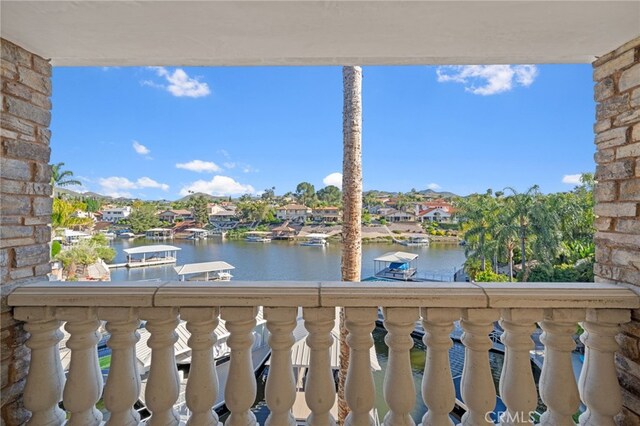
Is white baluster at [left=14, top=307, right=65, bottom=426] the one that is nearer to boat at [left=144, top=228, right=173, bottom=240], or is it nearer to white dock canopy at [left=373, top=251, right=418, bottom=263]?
boat at [left=144, top=228, right=173, bottom=240]

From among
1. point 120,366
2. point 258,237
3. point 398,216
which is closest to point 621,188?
point 120,366

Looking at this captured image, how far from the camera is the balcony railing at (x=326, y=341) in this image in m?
0.92

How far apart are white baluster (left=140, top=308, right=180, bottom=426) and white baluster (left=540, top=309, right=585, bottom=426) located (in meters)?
1.26

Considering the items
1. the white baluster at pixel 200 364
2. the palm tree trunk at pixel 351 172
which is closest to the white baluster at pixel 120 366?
the white baluster at pixel 200 364

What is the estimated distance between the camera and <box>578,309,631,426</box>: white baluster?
3.10 feet

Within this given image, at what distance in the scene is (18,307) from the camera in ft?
3.14

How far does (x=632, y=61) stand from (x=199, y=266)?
290 inches

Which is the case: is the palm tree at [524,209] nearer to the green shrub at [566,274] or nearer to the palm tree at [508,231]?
the palm tree at [508,231]

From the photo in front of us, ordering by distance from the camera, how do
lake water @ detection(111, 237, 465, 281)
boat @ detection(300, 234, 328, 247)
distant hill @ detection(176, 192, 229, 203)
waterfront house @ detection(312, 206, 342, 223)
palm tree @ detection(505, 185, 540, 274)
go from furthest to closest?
1. palm tree @ detection(505, 185, 540, 274)
2. distant hill @ detection(176, 192, 229, 203)
3. waterfront house @ detection(312, 206, 342, 223)
4. boat @ detection(300, 234, 328, 247)
5. lake water @ detection(111, 237, 465, 281)

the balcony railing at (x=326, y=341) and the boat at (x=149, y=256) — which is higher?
the balcony railing at (x=326, y=341)

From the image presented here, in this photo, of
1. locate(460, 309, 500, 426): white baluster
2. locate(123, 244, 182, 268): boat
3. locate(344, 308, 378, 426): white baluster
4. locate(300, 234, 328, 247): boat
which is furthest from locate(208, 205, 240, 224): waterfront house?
locate(460, 309, 500, 426): white baluster

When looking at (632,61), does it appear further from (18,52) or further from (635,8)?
(18,52)

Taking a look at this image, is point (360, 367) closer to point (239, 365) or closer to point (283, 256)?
point (239, 365)

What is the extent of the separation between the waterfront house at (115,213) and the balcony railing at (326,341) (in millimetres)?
6913
